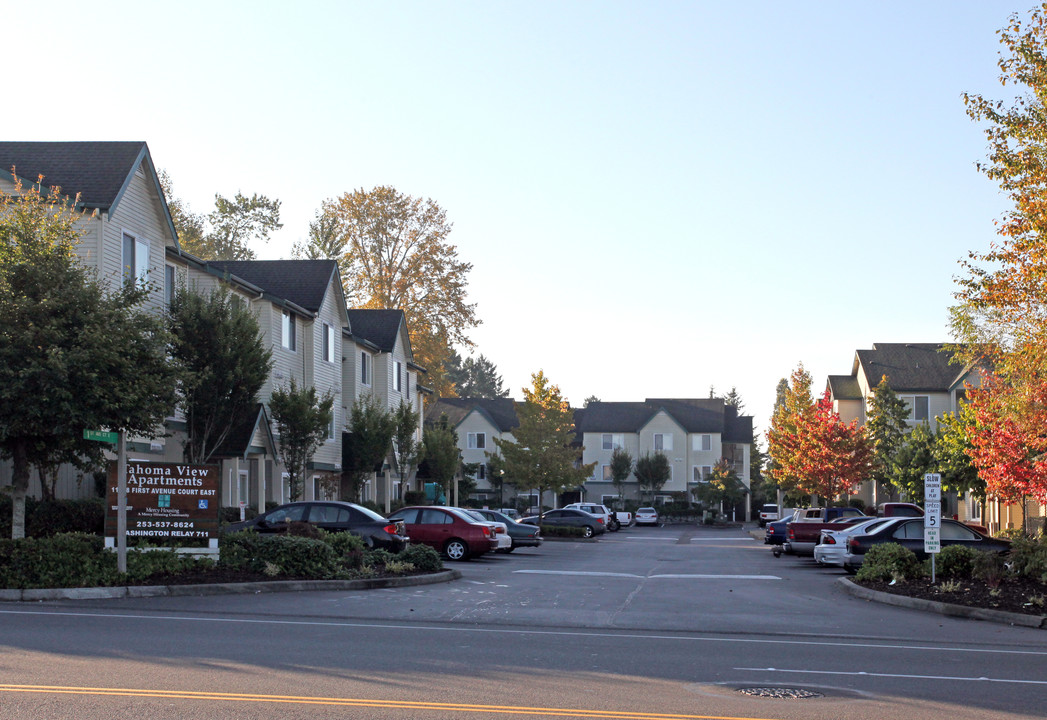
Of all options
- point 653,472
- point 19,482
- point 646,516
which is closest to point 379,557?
point 19,482

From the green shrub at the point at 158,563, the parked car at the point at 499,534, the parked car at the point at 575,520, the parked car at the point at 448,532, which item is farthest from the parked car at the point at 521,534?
the green shrub at the point at 158,563

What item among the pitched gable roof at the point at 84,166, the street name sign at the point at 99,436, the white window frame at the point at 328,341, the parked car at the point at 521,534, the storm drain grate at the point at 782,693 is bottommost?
the parked car at the point at 521,534

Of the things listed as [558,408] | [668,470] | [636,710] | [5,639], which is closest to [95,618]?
[5,639]

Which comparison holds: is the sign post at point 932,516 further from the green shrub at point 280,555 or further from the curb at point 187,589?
the green shrub at point 280,555

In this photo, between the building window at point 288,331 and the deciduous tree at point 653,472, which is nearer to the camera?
the building window at point 288,331

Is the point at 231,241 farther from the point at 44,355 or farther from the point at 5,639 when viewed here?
the point at 5,639

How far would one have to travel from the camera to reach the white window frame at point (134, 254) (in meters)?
25.9

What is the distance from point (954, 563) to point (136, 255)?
19539mm

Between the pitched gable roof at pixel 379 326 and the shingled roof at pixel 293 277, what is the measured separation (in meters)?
7.32

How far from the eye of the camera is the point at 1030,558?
19.0 meters

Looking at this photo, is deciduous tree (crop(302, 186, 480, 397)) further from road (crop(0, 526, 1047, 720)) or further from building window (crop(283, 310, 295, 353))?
road (crop(0, 526, 1047, 720))

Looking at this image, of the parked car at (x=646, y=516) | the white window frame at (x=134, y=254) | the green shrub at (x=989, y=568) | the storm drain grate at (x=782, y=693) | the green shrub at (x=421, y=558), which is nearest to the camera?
the storm drain grate at (x=782, y=693)

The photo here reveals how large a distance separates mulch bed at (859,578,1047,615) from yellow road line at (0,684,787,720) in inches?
A: 390

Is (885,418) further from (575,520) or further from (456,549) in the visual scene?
(456,549)
